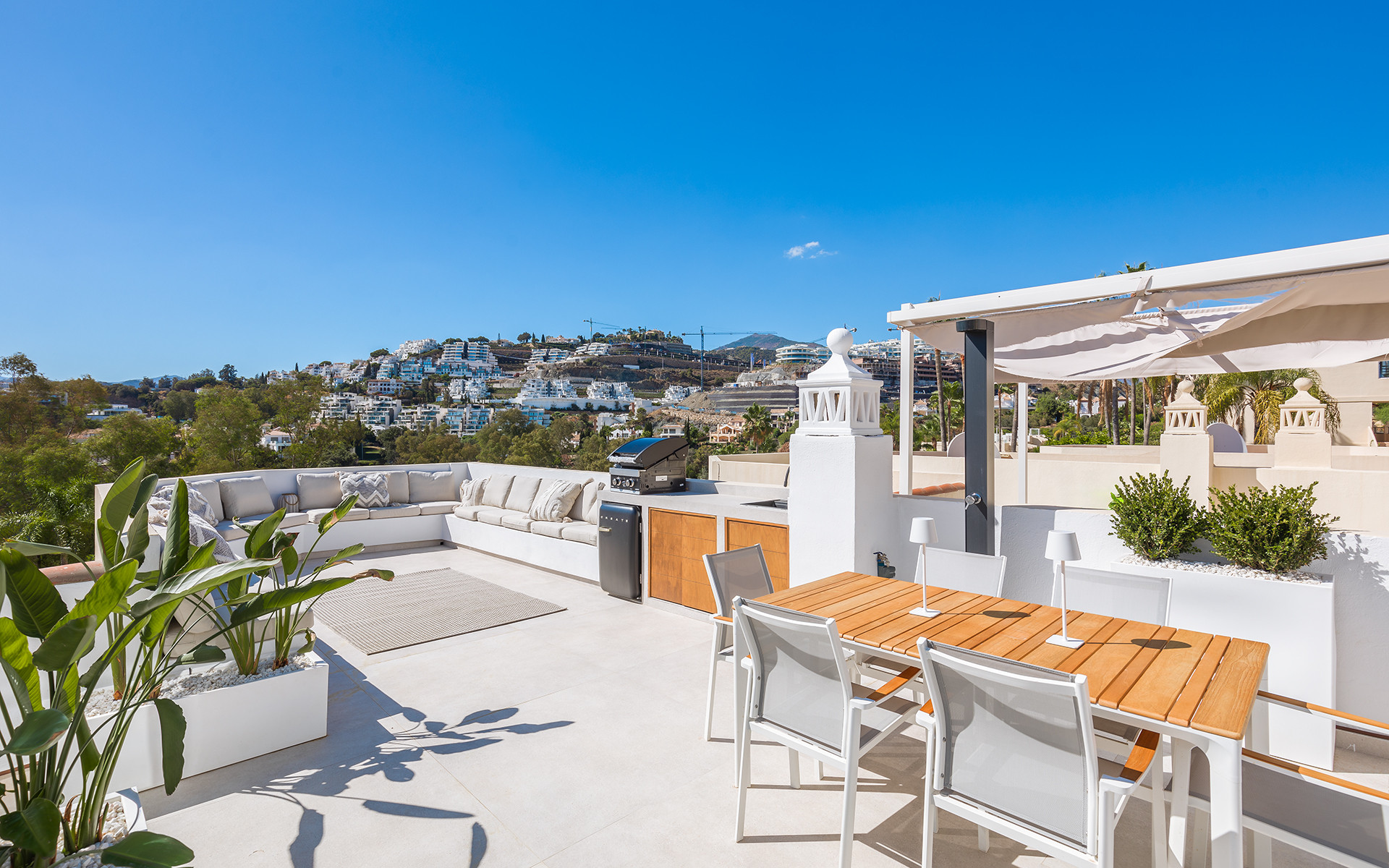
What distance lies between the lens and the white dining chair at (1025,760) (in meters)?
1.33

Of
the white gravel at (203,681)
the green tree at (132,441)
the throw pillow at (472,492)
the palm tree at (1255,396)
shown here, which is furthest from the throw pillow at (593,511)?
the palm tree at (1255,396)

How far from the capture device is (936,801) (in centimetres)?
160

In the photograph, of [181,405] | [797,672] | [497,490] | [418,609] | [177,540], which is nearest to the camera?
[177,540]

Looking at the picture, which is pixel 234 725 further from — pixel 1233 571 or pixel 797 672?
pixel 1233 571

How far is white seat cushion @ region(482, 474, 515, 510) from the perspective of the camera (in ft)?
23.7

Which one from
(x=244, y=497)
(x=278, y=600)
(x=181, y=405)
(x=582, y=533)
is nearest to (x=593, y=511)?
(x=582, y=533)

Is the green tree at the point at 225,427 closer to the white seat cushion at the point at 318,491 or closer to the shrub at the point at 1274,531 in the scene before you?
the white seat cushion at the point at 318,491

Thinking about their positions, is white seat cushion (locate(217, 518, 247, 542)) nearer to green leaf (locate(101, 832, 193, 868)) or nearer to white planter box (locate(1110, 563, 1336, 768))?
green leaf (locate(101, 832, 193, 868))

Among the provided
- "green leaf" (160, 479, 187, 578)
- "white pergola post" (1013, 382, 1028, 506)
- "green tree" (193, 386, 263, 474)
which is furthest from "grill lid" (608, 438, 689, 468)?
"green tree" (193, 386, 263, 474)

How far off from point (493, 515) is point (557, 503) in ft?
3.68

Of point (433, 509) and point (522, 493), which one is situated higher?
point (522, 493)

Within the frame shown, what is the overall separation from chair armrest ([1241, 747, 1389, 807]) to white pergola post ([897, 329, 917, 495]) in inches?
98.4

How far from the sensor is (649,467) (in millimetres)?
5148

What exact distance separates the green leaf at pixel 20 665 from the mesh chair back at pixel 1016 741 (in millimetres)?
2016
